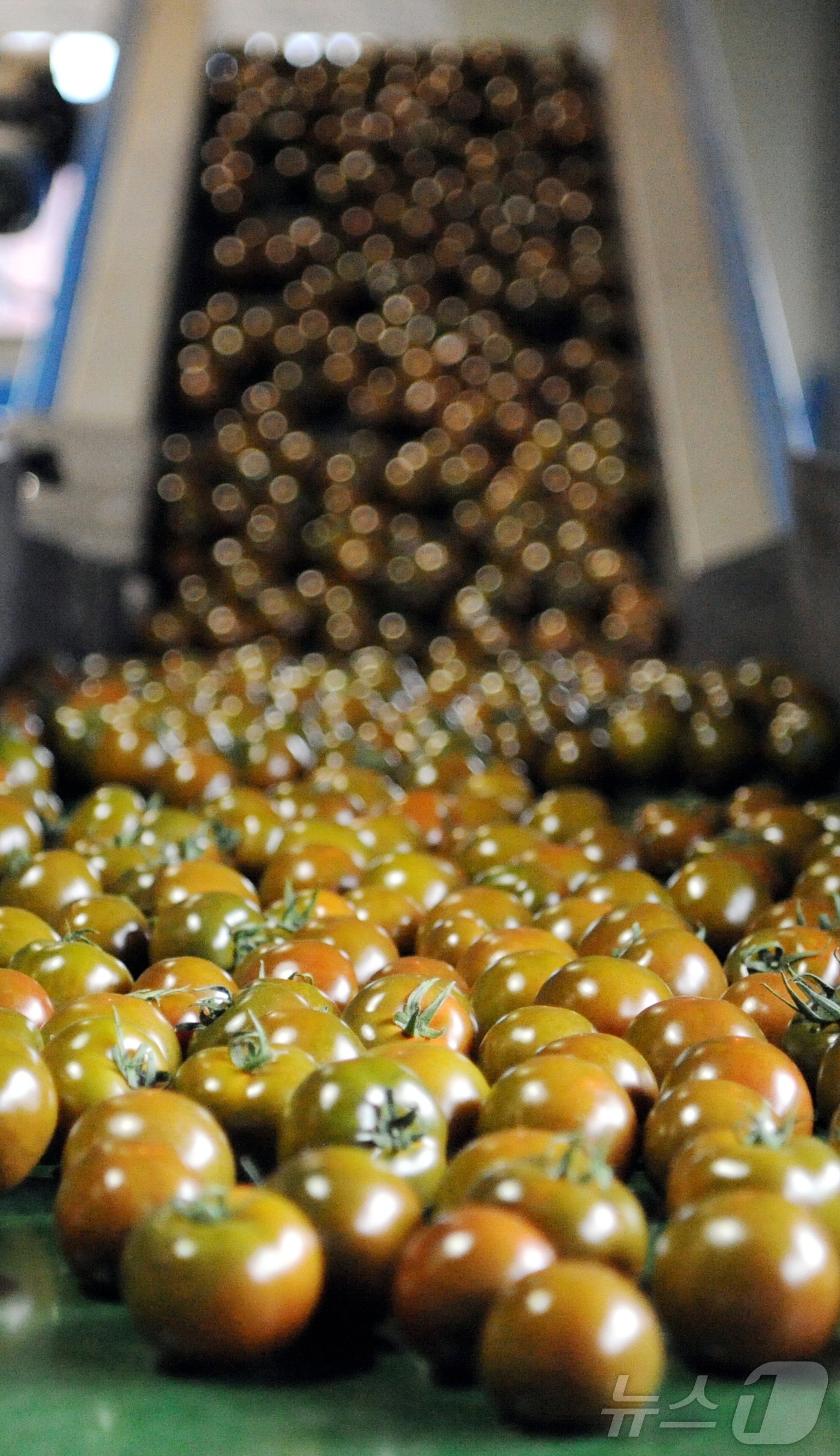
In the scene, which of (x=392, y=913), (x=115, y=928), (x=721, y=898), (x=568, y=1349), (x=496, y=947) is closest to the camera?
(x=568, y=1349)

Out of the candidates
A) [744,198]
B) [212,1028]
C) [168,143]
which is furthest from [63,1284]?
[168,143]

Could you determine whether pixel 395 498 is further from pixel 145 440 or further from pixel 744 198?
pixel 744 198

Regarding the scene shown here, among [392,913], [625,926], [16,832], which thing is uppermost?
[625,926]

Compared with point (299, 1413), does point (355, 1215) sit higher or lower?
higher

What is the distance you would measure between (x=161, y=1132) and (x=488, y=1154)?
0.97ft

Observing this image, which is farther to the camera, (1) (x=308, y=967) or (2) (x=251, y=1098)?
(1) (x=308, y=967)

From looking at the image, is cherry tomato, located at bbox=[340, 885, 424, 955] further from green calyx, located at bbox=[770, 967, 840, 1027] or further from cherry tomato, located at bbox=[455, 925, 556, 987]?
green calyx, located at bbox=[770, 967, 840, 1027]

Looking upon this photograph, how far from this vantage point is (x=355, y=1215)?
1255 millimetres

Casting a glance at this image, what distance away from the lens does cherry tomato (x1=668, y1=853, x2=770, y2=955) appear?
2.44 m

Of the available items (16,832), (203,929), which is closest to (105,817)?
(16,832)

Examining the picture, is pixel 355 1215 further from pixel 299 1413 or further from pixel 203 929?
pixel 203 929

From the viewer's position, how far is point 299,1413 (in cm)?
117

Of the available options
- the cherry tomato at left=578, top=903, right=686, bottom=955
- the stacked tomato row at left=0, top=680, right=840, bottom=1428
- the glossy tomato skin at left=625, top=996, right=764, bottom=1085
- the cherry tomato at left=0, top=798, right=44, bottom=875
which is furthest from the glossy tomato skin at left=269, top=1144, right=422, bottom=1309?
the cherry tomato at left=0, top=798, right=44, bottom=875

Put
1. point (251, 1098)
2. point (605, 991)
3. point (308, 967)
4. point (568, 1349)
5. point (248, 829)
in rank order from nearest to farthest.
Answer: point (568, 1349), point (251, 1098), point (605, 991), point (308, 967), point (248, 829)
